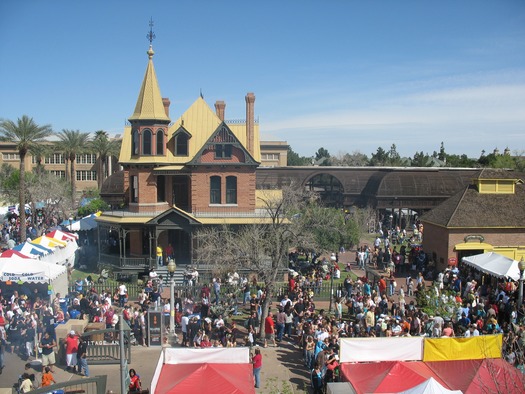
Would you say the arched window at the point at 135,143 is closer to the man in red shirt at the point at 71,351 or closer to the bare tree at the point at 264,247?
the bare tree at the point at 264,247

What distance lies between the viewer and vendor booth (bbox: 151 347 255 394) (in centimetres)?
1341

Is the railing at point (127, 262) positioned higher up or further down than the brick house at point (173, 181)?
further down

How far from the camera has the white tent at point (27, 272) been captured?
22781 mm

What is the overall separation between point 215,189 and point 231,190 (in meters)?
1.05

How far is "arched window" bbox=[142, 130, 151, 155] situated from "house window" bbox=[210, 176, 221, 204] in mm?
4742

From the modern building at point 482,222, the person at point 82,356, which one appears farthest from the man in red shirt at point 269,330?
the modern building at point 482,222

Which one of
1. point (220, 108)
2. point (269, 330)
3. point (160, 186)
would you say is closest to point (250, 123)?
point (220, 108)

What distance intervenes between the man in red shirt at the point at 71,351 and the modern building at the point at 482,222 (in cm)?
2153

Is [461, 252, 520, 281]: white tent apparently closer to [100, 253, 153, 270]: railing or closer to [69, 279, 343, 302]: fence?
[69, 279, 343, 302]: fence

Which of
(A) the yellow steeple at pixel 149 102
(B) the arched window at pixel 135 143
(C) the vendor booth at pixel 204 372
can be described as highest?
(A) the yellow steeple at pixel 149 102

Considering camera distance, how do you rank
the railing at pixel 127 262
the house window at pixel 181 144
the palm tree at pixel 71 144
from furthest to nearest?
the palm tree at pixel 71 144 → the house window at pixel 181 144 → the railing at pixel 127 262

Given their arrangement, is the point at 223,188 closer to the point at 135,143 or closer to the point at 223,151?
the point at 223,151

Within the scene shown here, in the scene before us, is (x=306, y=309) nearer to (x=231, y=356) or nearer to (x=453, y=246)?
(x=231, y=356)

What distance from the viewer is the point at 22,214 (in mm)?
40250
